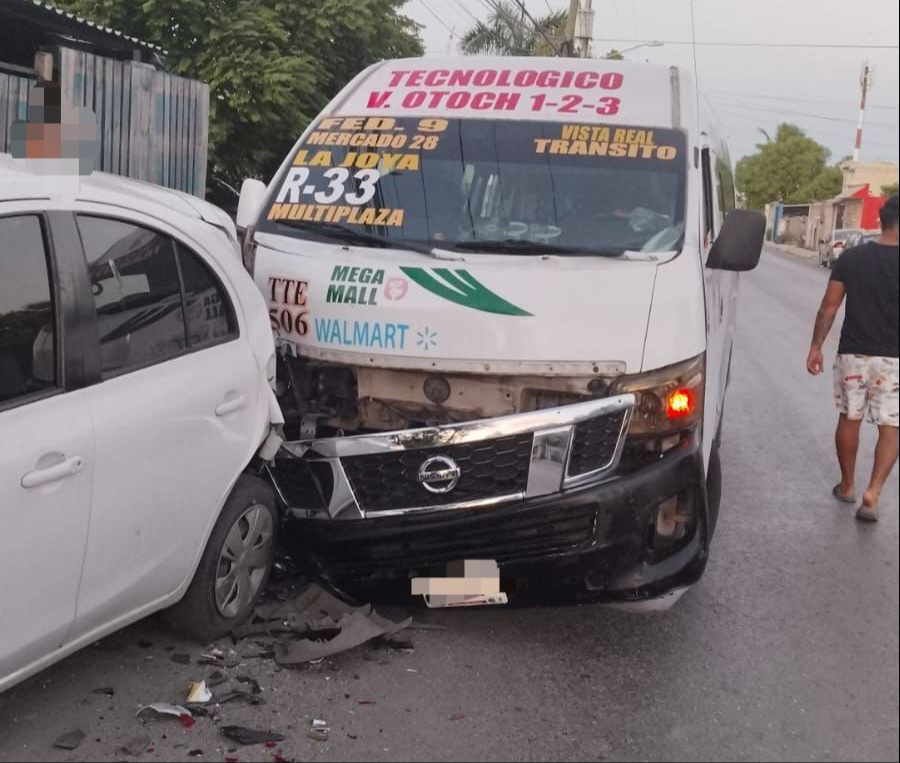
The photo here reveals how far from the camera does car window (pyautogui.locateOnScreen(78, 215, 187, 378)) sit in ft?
10.8

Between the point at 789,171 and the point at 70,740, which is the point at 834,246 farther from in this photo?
the point at 70,740

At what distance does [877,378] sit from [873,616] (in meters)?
1.59

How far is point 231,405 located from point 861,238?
2.24m

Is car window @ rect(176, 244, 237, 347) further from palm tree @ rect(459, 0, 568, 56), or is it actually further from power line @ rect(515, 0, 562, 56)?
power line @ rect(515, 0, 562, 56)

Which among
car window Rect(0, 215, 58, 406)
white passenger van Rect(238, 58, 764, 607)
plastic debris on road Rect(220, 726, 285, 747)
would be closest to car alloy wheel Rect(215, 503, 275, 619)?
white passenger van Rect(238, 58, 764, 607)

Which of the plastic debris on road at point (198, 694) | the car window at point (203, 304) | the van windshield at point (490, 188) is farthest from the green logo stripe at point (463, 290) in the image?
the plastic debris on road at point (198, 694)

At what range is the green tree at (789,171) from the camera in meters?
4.07


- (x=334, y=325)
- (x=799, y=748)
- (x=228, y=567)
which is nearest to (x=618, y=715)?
(x=799, y=748)

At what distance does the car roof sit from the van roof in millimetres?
1215

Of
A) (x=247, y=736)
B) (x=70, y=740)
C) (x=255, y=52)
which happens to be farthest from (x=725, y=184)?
(x=255, y=52)

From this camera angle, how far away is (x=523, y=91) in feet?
16.4

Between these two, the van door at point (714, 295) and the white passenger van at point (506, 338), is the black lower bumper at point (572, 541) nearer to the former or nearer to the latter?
the white passenger van at point (506, 338)

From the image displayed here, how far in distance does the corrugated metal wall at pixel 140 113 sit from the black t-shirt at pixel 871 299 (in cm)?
672

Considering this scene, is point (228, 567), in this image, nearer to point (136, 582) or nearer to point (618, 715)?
point (136, 582)
